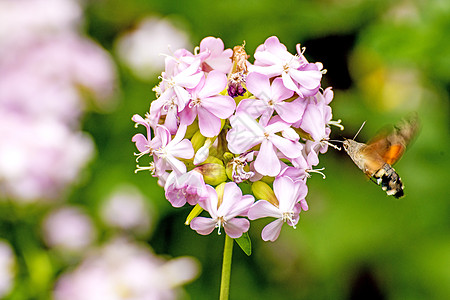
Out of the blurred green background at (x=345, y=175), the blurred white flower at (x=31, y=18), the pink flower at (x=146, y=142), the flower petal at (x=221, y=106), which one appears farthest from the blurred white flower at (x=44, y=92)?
the flower petal at (x=221, y=106)

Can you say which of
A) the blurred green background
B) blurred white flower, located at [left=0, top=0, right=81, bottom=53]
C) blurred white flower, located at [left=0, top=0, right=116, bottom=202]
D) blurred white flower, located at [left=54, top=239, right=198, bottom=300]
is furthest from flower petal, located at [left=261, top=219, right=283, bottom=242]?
blurred white flower, located at [left=0, top=0, right=81, bottom=53]

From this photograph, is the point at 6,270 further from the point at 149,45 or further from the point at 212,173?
the point at 149,45

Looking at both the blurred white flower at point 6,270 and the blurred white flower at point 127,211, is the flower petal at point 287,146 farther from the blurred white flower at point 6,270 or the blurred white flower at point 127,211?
the blurred white flower at point 127,211

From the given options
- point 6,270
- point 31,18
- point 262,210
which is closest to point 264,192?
point 262,210

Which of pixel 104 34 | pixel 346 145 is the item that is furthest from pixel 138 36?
pixel 346 145

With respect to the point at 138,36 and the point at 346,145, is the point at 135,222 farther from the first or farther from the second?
the point at 346,145

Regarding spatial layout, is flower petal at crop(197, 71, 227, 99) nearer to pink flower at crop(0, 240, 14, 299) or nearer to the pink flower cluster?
the pink flower cluster
